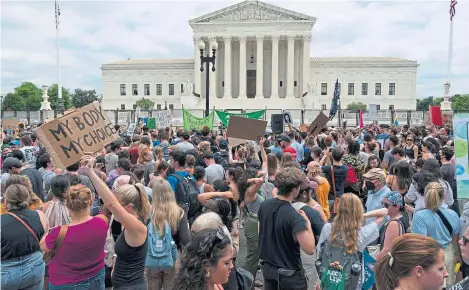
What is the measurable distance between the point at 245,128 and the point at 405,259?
20.3ft

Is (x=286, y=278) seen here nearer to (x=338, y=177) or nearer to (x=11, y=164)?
(x=338, y=177)

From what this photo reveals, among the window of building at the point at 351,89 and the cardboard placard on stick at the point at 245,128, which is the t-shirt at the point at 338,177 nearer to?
the cardboard placard on stick at the point at 245,128

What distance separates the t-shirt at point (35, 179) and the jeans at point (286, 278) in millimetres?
3978

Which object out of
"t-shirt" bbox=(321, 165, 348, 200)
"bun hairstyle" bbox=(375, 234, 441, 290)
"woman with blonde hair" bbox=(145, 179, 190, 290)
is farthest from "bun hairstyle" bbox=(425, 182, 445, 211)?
"t-shirt" bbox=(321, 165, 348, 200)

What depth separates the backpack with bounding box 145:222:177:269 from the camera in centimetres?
414

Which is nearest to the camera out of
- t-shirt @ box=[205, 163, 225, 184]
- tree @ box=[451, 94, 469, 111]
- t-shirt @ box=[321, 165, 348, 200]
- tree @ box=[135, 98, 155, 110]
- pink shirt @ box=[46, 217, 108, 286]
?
pink shirt @ box=[46, 217, 108, 286]

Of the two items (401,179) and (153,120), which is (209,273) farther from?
(153,120)

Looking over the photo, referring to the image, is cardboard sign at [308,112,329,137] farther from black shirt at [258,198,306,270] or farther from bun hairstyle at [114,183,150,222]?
bun hairstyle at [114,183,150,222]

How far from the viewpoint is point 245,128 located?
8500 mm

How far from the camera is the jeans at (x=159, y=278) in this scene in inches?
168

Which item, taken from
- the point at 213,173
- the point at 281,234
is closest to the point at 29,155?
the point at 213,173

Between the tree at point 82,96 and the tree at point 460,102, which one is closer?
the tree at point 460,102

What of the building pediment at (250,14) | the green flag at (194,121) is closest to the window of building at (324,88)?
the building pediment at (250,14)

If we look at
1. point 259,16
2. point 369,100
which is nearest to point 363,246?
point 259,16
